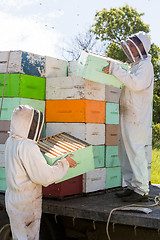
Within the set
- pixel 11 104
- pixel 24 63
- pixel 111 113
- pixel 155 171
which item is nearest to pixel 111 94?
pixel 111 113

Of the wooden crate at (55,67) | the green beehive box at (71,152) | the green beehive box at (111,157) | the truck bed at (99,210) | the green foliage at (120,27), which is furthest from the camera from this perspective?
the green foliage at (120,27)

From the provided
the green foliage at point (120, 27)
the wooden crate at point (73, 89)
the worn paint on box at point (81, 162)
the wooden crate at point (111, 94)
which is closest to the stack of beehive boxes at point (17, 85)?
the wooden crate at point (73, 89)

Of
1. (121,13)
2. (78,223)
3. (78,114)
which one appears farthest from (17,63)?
(121,13)

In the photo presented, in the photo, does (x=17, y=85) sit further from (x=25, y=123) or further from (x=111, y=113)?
(x=25, y=123)

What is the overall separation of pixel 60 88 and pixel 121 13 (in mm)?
18351

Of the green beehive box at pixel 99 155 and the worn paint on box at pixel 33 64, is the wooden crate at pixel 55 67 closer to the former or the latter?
the worn paint on box at pixel 33 64

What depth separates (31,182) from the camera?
2.97 m

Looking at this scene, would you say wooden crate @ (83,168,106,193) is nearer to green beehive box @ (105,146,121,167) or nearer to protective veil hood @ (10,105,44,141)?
green beehive box @ (105,146,121,167)

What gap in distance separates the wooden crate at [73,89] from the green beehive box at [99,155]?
2.11ft

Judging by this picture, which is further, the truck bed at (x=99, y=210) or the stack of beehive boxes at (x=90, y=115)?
the stack of beehive boxes at (x=90, y=115)

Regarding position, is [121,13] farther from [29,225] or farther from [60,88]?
[29,225]

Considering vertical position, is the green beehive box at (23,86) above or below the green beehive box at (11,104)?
above

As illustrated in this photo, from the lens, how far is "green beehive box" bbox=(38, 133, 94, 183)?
3.32 metres

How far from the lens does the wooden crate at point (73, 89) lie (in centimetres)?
429
